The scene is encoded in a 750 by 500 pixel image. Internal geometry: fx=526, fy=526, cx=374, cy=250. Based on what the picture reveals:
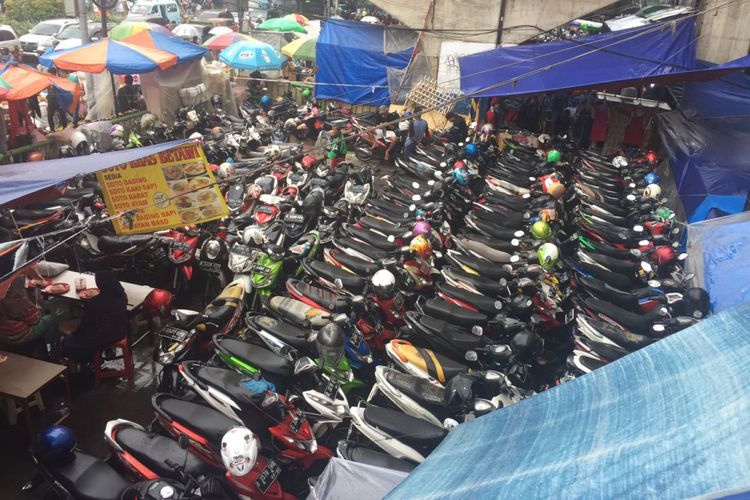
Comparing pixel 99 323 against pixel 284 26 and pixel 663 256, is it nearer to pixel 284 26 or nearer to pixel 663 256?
pixel 663 256

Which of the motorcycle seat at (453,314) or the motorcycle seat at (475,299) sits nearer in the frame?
the motorcycle seat at (453,314)

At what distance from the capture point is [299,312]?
570 centimetres

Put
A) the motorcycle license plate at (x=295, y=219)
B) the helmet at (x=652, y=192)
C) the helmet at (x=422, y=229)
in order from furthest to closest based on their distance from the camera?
the helmet at (x=652, y=192) → the motorcycle license plate at (x=295, y=219) → the helmet at (x=422, y=229)

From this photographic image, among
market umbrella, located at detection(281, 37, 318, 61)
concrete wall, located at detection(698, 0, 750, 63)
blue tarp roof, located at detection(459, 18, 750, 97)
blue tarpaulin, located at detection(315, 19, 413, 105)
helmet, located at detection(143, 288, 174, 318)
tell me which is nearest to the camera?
helmet, located at detection(143, 288, 174, 318)

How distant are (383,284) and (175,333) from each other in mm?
2154

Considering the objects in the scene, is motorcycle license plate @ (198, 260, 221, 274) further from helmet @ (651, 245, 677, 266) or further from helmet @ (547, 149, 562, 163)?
helmet @ (547, 149, 562, 163)

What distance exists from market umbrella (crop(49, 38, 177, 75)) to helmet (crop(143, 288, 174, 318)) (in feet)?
23.3

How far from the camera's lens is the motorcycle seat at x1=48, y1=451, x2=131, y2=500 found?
12.0ft

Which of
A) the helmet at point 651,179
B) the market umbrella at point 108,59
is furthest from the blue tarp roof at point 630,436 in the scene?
the market umbrella at point 108,59

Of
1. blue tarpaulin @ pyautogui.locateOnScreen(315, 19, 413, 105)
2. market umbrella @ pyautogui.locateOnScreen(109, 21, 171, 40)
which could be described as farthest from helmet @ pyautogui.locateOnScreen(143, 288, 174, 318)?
blue tarpaulin @ pyautogui.locateOnScreen(315, 19, 413, 105)

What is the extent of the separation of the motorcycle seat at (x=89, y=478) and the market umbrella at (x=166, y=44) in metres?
11.4

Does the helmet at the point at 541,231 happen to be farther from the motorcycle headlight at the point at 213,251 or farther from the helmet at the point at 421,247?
the motorcycle headlight at the point at 213,251

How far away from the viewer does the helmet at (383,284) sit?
561 cm

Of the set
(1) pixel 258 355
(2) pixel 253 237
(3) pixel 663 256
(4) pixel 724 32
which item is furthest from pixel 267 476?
(4) pixel 724 32
